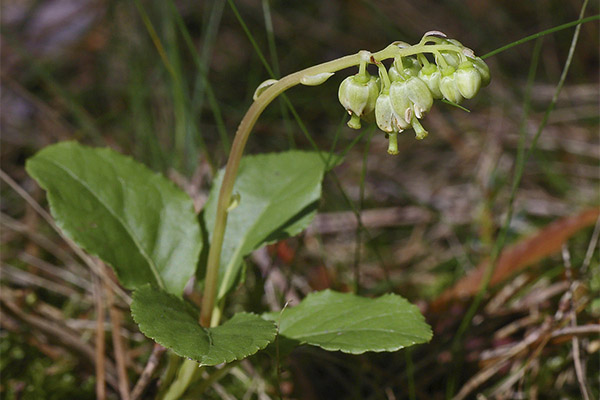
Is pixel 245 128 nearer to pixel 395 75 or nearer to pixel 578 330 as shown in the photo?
pixel 395 75

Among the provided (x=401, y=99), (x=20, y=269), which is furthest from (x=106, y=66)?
(x=401, y=99)

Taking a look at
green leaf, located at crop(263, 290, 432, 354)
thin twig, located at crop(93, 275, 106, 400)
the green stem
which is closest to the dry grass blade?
green leaf, located at crop(263, 290, 432, 354)

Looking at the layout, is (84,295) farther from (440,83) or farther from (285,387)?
(440,83)

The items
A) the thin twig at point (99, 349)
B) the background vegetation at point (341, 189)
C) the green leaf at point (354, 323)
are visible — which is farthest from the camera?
the background vegetation at point (341, 189)

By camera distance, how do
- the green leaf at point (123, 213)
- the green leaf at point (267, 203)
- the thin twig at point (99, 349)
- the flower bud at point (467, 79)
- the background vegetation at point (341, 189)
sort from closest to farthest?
the flower bud at point (467, 79)
the green leaf at point (123, 213)
the green leaf at point (267, 203)
the thin twig at point (99, 349)
the background vegetation at point (341, 189)

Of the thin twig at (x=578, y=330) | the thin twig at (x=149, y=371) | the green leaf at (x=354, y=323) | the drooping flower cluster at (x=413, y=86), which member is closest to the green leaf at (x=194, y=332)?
the green leaf at (x=354, y=323)

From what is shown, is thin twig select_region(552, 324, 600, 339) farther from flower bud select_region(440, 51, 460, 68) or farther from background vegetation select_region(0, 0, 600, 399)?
flower bud select_region(440, 51, 460, 68)

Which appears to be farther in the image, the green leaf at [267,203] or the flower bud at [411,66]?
the green leaf at [267,203]

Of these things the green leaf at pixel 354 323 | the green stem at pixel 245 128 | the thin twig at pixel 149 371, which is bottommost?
the thin twig at pixel 149 371

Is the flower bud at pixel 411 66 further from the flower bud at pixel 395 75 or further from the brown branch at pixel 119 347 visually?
the brown branch at pixel 119 347
